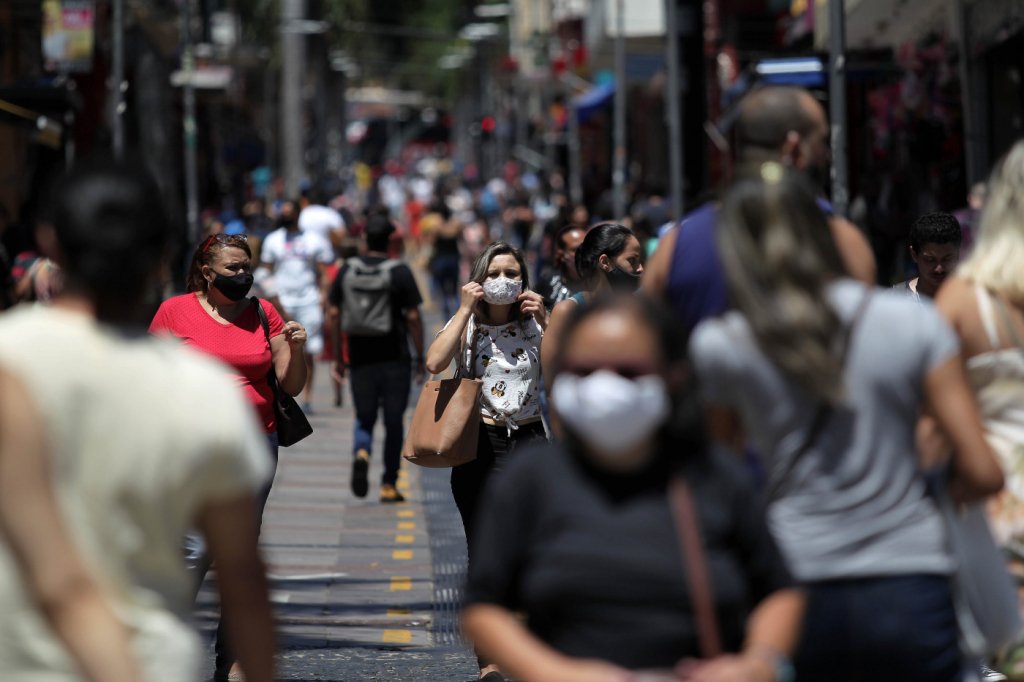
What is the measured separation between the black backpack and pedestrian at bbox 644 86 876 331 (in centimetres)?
860

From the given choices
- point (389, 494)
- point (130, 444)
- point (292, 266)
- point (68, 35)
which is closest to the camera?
point (130, 444)

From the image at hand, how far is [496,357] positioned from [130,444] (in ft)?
16.9

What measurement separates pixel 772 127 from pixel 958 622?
3.88 ft

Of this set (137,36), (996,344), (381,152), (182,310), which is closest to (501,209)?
(137,36)

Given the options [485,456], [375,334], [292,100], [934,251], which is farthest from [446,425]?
[292,100]

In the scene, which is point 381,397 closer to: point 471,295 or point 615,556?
point 471,295

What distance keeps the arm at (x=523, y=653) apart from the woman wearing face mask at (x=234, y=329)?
4378 millimetres

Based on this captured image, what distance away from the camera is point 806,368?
12.5 feet

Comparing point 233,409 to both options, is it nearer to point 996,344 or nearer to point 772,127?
point 772,127

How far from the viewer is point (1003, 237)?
15.5ft

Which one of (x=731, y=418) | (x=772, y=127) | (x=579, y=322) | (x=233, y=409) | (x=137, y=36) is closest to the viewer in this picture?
(x=233, y=409)

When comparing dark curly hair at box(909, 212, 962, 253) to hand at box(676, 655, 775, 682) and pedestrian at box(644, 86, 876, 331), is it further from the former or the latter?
hand at box(676, 655, 775, 682)

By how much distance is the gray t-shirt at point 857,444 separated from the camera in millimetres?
3838

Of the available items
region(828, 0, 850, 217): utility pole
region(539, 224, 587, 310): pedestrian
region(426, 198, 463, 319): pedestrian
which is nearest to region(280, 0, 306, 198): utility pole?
region(426, 198, 463, 319): pedestrian
